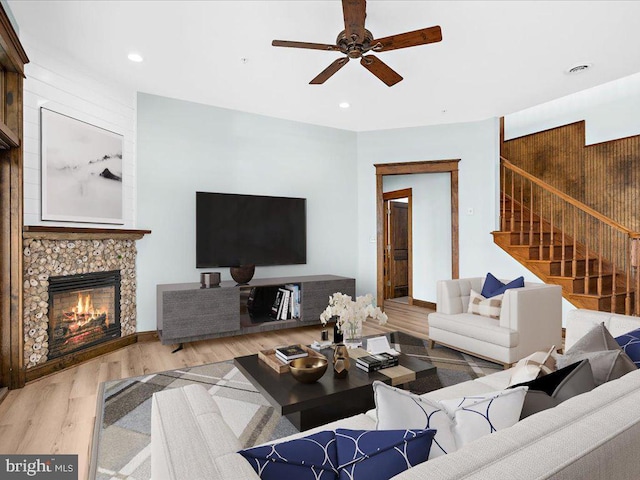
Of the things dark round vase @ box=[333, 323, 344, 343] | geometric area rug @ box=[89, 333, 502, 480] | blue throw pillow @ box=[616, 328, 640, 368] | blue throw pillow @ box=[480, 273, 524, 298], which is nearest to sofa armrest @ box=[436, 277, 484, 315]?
blue throw pillow @ box=[480, 273, 524, 298]

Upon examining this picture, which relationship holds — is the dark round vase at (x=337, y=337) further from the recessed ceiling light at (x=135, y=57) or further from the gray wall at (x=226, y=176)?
the recessed ceiling light at (x=135, y=57)

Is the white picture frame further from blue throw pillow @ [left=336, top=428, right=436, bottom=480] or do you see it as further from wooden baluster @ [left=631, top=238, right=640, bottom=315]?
wooden baluster @ [left=631, top=238, right=640, bottom=315]

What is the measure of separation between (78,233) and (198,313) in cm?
128

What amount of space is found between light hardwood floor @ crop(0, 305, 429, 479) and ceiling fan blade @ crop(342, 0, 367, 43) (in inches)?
113

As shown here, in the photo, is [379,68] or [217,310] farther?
[217,310]

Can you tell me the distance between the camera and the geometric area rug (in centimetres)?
189

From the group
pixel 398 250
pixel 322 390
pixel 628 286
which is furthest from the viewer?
pixel 398 250

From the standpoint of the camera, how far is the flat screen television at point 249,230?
14.2 ft

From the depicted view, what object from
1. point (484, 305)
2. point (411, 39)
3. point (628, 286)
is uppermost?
point (411, 39)

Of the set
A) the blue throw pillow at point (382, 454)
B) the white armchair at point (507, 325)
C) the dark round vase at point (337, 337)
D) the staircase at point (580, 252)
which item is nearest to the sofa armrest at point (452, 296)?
the white armchair at point (507, 325)

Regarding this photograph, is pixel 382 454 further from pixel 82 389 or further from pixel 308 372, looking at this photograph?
pixel 82 389

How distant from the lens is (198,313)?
12.3 feet

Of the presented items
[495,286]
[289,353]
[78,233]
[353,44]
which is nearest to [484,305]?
[495,286]

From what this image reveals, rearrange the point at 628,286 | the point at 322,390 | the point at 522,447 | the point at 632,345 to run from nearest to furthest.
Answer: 1. the point at 522,447
2. the point at 632,345
3. the point at 322,390
4. the point at 628,286
